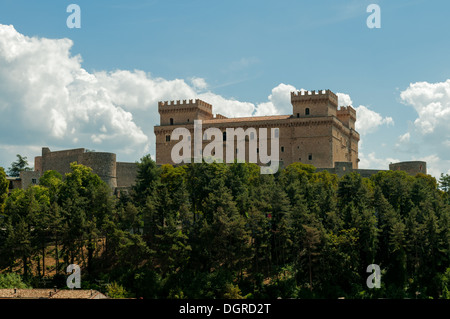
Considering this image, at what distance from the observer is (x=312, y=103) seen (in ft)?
243

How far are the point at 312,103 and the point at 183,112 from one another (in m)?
18.9

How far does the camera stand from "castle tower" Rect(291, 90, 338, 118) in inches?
2901

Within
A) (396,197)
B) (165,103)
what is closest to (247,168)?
(396,197)

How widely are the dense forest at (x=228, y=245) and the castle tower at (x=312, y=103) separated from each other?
29.8 metres

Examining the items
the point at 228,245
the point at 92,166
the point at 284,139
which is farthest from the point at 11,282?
the point at 284,139

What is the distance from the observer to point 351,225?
40.2m

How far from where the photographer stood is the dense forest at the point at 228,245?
38.2m

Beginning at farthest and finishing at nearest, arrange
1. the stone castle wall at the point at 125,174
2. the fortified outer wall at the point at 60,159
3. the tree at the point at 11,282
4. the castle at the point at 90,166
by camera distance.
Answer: the stone castle wall at the point at 125,174
the fortified outer wall at the point at 60,159
the castle at the point at 90,166
the tree at the point at 11,282

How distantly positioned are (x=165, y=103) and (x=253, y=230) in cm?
4473

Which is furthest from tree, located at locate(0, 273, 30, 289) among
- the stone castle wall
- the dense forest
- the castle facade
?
the castle facade

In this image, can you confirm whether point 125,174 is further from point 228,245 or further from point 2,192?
point 228,245

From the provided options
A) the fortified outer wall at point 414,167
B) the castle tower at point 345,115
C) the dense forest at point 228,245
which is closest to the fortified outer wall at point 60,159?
the dense forest at point 228,245

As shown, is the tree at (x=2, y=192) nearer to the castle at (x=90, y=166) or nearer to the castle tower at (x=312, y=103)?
the castle at (x=90, y=166)
